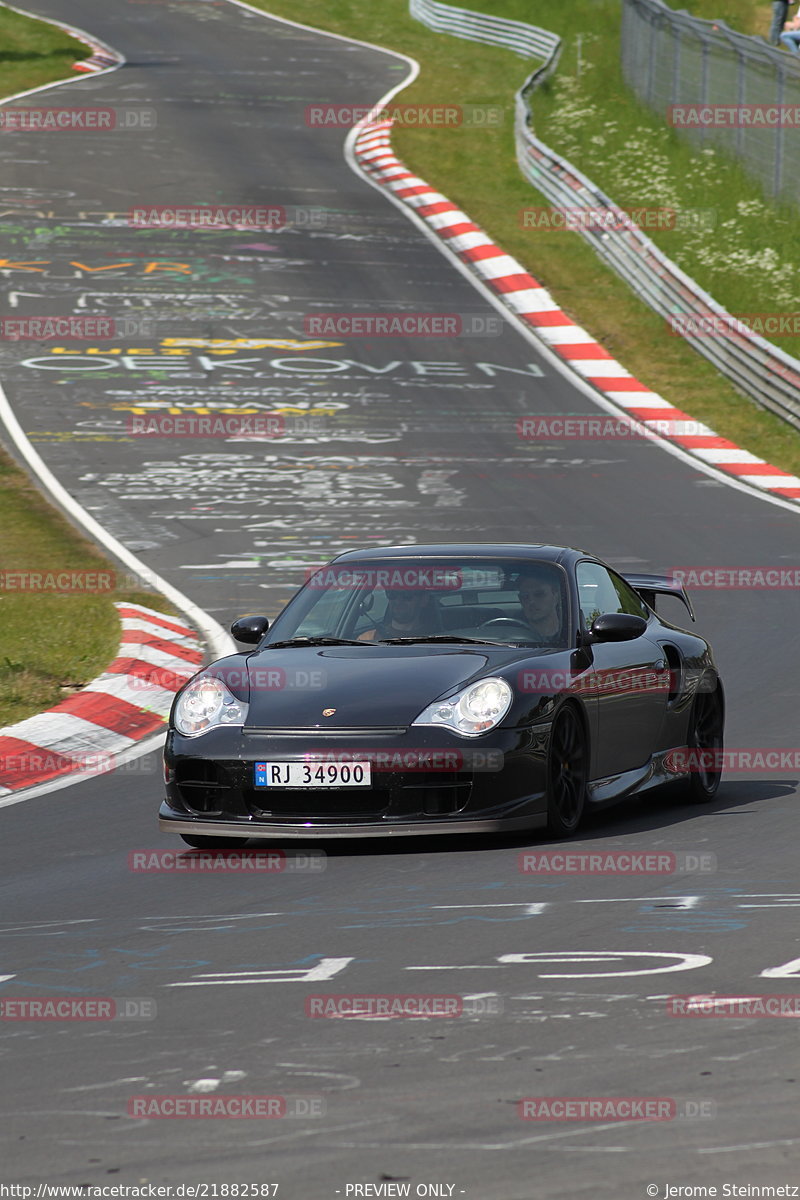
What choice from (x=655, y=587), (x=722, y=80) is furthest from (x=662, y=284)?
(x=655, y=587)

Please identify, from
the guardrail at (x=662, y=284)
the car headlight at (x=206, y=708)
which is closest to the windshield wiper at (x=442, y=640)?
the car headlight at (x=206, y=708)

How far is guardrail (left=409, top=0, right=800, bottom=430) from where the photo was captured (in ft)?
79.0

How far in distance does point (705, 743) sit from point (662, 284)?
19.0 m

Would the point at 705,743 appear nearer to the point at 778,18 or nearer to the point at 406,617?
the point at 406,617

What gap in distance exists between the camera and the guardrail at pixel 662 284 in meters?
24.1

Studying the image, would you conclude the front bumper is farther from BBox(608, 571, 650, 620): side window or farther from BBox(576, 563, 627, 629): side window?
BBox(608, 571, 650, 620): side window

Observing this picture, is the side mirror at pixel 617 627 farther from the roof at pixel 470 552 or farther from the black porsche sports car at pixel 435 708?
the roof at pixel 470 552

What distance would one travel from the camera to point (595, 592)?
31.4 ft

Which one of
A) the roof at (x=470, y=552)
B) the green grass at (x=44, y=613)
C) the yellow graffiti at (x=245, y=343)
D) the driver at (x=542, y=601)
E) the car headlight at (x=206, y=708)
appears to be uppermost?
the roof at (x=470, y=552)

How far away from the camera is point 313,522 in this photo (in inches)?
752

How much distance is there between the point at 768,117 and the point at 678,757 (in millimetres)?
22607

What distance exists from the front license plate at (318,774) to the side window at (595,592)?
166cm

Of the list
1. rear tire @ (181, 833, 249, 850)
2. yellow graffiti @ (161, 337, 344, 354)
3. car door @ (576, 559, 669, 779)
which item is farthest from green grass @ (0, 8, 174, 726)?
yellow graffiti @ (161, 337, 344, 354)

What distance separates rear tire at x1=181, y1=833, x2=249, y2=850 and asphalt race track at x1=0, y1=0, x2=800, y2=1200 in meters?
0.29
